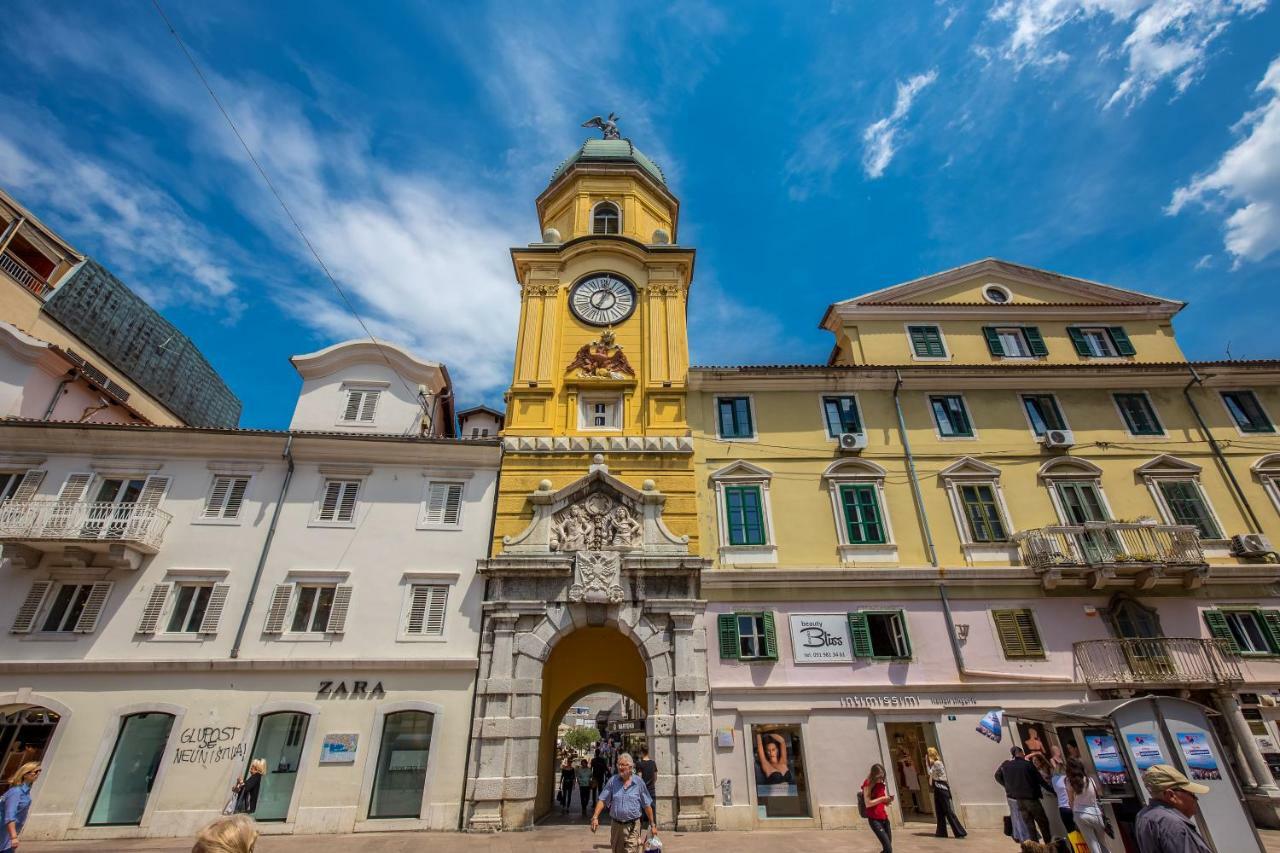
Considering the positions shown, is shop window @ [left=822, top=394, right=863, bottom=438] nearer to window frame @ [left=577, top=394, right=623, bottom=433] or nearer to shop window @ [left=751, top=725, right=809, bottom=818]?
window frame @ [left=577, top=394, right=623, bottom=433]

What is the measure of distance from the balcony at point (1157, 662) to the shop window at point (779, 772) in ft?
28.8

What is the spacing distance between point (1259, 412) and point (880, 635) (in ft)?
56.1

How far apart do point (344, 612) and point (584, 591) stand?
7285 millimetres

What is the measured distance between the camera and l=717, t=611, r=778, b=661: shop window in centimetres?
1783

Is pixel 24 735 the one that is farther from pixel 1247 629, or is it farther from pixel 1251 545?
pixel 1251 545

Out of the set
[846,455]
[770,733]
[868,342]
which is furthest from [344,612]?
[868,342]

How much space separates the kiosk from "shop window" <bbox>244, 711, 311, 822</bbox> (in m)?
18.6

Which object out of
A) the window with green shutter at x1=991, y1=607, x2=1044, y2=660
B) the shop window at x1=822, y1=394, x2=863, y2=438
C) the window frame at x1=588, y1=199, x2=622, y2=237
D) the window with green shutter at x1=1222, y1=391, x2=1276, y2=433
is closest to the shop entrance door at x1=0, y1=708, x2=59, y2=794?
the window frame at x1=588, y1=199, x2=622, y2=237

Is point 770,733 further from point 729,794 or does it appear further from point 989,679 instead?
point 989,679

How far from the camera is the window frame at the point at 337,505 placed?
19375 mm

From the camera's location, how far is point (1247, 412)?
21812 millimetres

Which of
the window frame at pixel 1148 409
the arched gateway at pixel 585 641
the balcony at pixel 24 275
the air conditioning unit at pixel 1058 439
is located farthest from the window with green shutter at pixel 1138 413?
the balcony at pixel 24 275

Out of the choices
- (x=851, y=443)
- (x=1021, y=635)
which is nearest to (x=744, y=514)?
(x=851, y=443)

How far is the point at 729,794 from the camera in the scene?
16.4m
